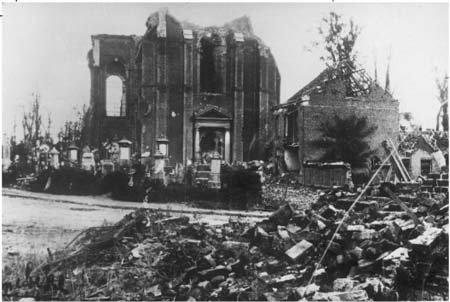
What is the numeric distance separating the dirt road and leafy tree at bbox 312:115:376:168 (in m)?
1.18

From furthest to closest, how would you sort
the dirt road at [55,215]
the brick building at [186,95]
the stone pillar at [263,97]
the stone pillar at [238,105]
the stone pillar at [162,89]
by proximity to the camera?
the stone pillar at [162,89], the stone pillar at [238,105], the brick building at [186,95], the stone pillar at [263,97], the dirt road at [55,215]

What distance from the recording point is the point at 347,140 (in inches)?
221

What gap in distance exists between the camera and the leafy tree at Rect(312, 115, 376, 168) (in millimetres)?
5598

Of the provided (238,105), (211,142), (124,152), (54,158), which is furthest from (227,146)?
(54,158)

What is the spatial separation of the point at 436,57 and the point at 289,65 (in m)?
1.83

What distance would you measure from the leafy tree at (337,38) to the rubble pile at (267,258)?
5.83ft

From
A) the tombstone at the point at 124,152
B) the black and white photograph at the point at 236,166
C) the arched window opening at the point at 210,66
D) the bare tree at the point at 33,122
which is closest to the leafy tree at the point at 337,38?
the black and white photograph at the point at 236,166

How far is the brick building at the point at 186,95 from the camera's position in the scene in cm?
591

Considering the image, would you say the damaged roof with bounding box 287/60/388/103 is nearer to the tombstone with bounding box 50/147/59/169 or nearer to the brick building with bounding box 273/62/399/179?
the brick building with bounding box 273/62/399/179

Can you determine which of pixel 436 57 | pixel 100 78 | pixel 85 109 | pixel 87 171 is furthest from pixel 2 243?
pixel 436 57

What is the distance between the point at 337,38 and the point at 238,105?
1.63 meters

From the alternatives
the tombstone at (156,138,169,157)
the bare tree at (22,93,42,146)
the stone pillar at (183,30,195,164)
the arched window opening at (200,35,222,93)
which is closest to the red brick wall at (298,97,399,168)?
the arched window opening at (200,35,222,93)

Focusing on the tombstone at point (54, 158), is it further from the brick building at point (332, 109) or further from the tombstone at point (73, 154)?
the brick building at point (332, 109)

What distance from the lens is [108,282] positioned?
4961 millimetres
